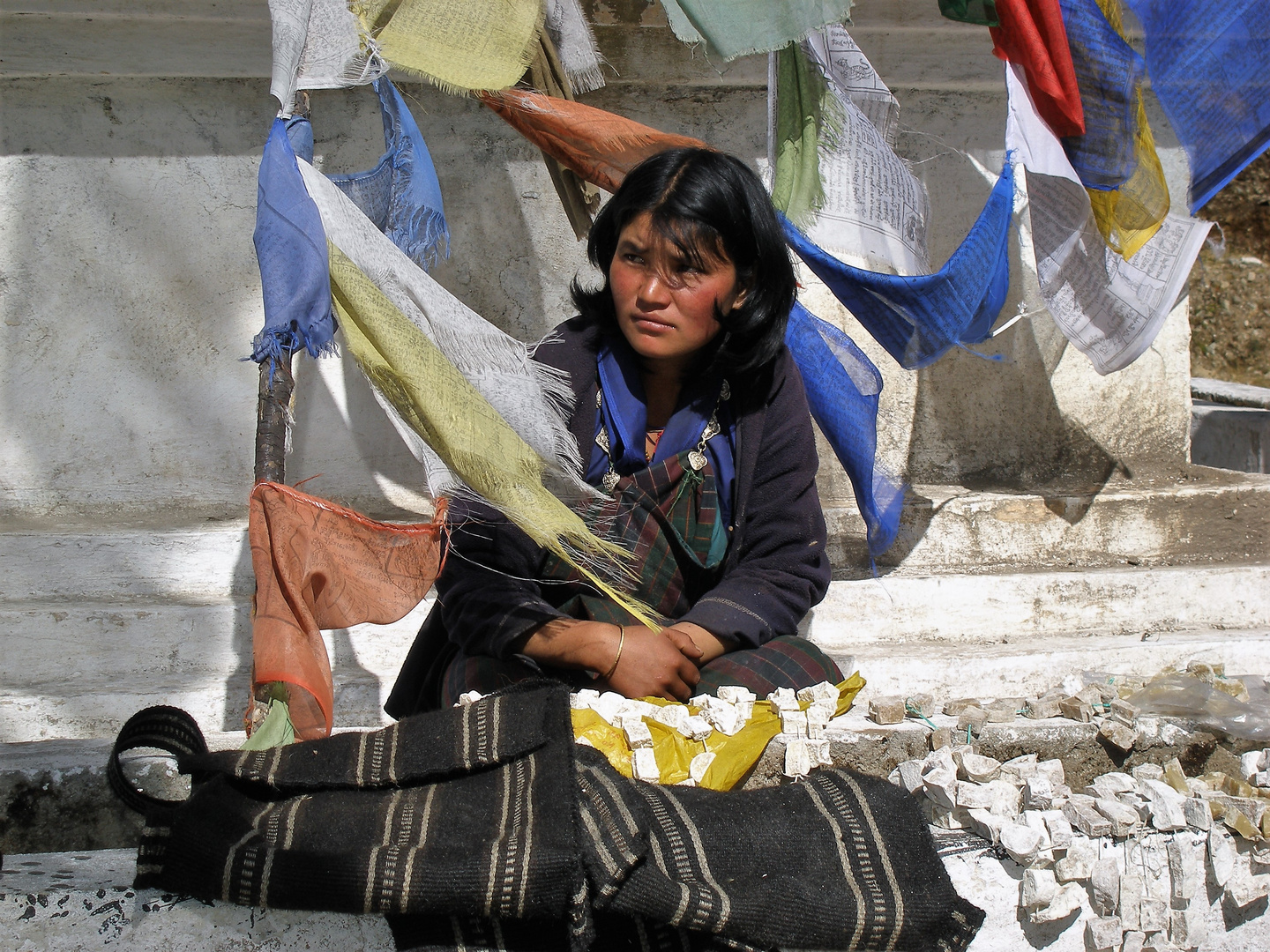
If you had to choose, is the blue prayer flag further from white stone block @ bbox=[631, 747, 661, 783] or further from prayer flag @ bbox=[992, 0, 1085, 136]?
white stone block @ bbox=[631, 747, 661, 783]

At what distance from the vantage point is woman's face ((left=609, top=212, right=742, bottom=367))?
5.91ft

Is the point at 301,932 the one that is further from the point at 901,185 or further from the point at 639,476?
the point at 901,185

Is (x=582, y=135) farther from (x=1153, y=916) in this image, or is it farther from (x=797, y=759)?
(x=1153, y=916)

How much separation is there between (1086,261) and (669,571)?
135 centimetres

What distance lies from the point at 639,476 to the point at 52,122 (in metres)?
2.20

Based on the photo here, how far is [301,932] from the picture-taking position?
1218 mm

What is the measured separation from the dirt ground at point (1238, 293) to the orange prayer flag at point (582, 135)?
6.15m

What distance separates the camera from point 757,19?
1956 mm

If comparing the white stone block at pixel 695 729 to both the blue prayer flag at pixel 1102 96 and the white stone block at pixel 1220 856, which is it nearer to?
the white stone block at pixel 1220 856

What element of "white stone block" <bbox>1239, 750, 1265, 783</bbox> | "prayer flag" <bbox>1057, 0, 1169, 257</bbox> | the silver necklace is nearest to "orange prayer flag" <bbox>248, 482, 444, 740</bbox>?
the silver necklace

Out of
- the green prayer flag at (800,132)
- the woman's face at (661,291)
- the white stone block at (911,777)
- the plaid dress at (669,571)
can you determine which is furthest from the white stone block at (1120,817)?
the green prayer flag at (800,132)

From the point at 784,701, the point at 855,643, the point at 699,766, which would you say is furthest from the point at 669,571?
the point at 855,643

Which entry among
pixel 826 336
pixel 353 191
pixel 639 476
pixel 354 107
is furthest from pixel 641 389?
pixel 354 107

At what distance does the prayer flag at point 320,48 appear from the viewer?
1.76 metres
